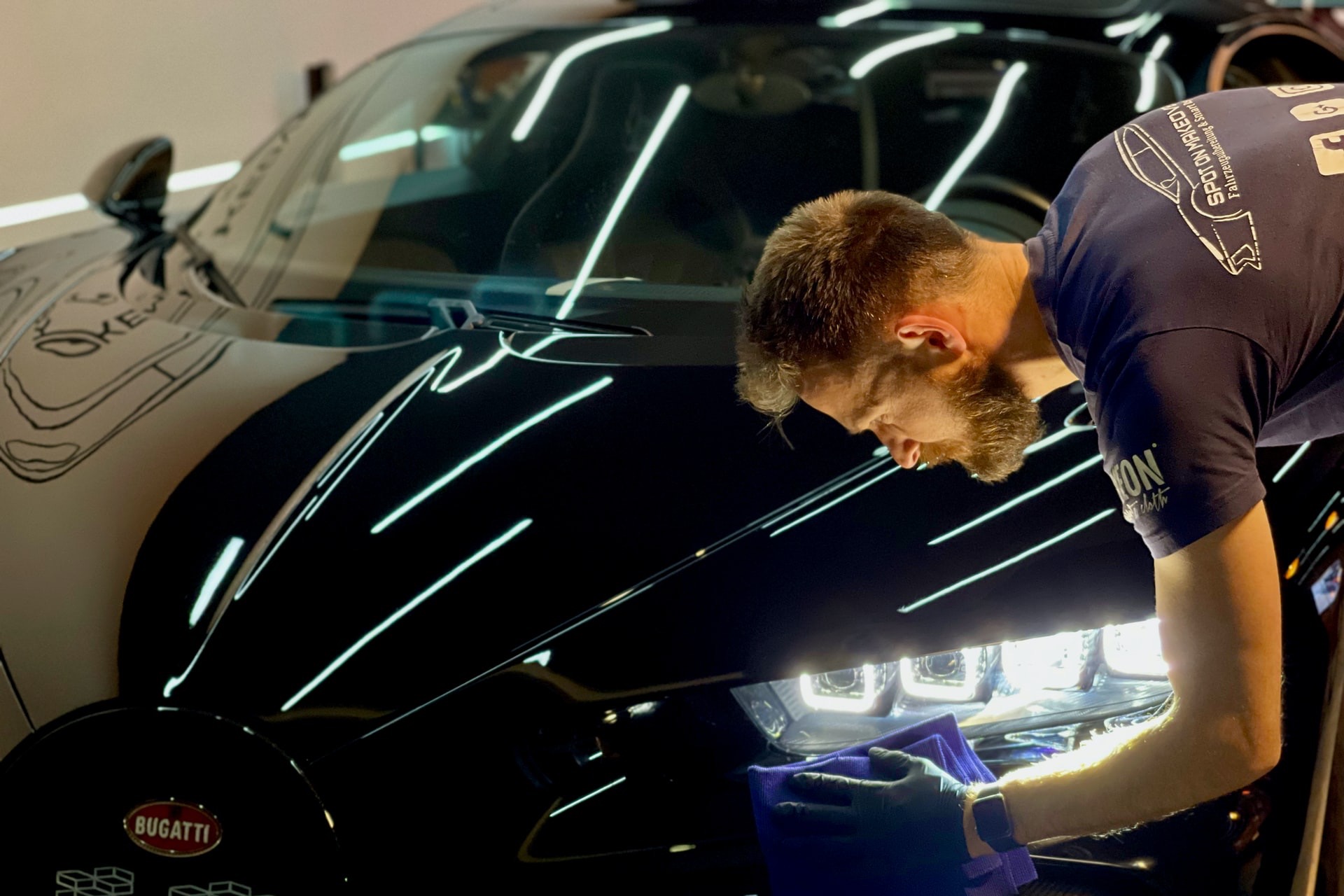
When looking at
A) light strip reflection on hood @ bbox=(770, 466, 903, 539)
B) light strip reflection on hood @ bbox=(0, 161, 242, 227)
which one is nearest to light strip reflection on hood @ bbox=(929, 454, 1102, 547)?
light strip reflection on hood @ bbox=(770, 466, 903, 539)

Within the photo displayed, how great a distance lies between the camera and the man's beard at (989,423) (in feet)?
4.23

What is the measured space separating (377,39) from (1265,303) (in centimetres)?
602

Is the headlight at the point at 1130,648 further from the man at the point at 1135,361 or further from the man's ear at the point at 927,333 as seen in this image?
the man's ear at the point at 927,333

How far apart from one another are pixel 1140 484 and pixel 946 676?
313mm

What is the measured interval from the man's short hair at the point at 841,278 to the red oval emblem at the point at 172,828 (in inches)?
28.5

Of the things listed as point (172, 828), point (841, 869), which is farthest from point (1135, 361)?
point (172, 828)

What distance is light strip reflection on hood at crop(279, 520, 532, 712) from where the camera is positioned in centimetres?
118

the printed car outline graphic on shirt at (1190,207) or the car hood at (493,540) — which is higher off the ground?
the printed car outline graphic on shirt at (1190,207)

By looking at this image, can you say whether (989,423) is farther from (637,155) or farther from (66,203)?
(66,203)

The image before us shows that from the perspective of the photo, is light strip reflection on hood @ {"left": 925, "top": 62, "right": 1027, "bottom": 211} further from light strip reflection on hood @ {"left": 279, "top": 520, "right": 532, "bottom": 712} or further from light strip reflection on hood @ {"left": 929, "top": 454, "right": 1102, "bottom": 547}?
light strip reflection on hood @ {"left": 279, "top": 520, "right": 532, "bottom": 712}

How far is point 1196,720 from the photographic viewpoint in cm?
107

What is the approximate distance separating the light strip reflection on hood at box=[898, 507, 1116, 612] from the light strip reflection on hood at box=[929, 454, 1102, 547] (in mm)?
54

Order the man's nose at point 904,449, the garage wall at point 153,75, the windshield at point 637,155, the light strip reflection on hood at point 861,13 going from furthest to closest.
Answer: the garage wall at point 153,75
the light strip reflection on hood at point 861,13
the windshield at point 637,155
the man's nose at point 904,449

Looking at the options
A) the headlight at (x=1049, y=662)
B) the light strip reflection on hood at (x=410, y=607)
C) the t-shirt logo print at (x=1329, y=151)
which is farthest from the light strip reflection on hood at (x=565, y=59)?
the headlight at (x=1049, y=662)
